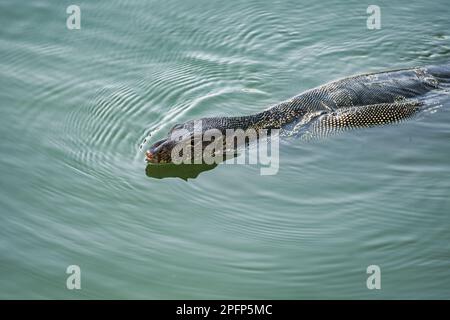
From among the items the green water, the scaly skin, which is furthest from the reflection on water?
the scaly skin

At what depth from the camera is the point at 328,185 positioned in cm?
832

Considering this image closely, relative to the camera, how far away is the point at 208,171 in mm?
8555

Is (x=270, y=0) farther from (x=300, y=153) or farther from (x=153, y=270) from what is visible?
(x=153, y=270)

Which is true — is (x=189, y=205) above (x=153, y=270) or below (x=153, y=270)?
above

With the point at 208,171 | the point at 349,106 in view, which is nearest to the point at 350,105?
the point at 349,106

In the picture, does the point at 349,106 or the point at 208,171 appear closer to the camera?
the point at 208,171

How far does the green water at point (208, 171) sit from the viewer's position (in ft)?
22.5

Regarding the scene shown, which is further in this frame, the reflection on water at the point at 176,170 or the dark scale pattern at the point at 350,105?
the dark scale pattern at the point at 350,105

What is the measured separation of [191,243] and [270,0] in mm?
6777

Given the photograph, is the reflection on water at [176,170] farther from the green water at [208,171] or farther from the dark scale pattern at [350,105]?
the dark scale pattern at [350,105]

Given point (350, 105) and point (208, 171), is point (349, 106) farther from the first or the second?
point (208, 171)

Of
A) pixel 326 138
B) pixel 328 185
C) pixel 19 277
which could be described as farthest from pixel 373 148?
pixel 19 277

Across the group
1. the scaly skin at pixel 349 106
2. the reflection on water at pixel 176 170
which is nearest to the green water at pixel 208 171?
the reflection on water at pixel 176 170

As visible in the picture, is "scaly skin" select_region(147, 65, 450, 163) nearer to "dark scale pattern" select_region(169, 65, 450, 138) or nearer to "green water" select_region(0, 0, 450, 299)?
"dark scale pattern" select_region(169, 65, 450, 138)
